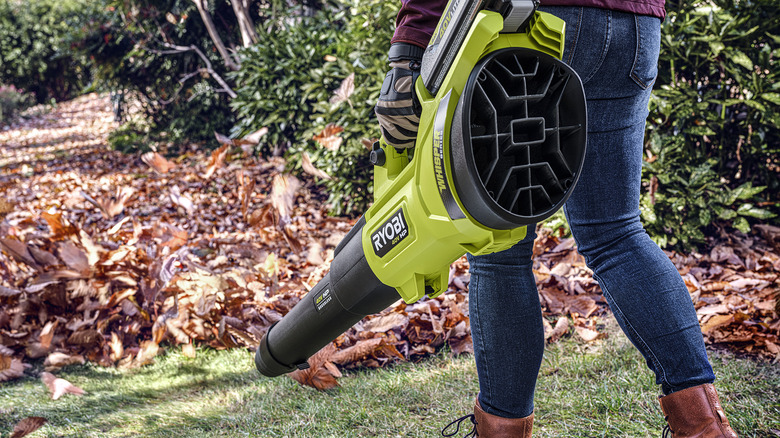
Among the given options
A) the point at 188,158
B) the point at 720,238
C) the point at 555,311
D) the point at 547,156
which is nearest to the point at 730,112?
the point at 720,238

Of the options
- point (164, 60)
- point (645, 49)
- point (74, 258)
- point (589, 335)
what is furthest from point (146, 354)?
point (164, 60)

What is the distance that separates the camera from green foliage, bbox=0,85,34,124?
12398 mm

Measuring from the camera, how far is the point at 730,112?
337 cm

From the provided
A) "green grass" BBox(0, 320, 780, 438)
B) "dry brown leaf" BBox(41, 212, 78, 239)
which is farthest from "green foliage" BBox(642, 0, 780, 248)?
"dry brown leaf" BBox(41, 212, 78, 239)

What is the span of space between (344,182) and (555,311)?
7.39 ft

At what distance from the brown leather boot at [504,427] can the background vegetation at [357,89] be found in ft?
6.99

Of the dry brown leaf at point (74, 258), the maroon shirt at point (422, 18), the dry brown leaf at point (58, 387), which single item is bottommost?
the dry brown leaf at point (58, 387)

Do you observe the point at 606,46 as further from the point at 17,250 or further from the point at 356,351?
the point at 17,250

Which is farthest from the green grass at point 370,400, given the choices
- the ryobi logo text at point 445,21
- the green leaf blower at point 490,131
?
the ryobi logo text at point 445,21

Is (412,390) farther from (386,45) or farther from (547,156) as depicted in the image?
(386,45)

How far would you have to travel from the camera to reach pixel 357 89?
14.1ft

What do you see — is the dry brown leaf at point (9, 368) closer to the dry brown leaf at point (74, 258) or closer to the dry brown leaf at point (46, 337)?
the dry brown leaf at point (46, 337)

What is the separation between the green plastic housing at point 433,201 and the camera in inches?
44.3

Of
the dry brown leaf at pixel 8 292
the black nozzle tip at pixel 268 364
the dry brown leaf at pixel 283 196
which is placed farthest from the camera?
the dry brown leaf at pixel 283 196
